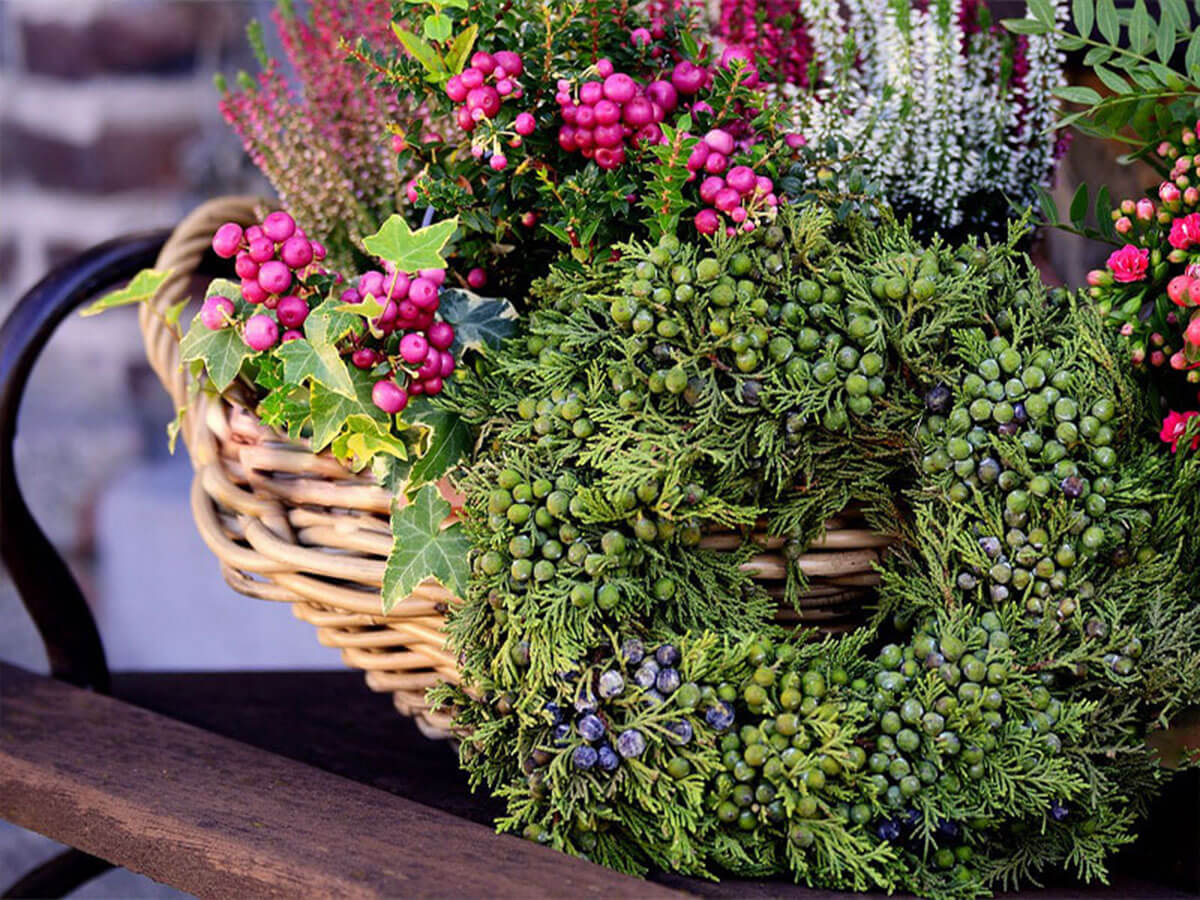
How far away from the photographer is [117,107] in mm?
1632

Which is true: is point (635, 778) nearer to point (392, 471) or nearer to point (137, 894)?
point (392, 471)

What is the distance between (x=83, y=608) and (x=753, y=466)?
0.66 meters

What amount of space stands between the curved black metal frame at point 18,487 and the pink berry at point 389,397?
0.40 metres

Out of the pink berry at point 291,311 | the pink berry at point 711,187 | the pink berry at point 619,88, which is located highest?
the pink berry at point 619,88

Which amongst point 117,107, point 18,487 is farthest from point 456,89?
point 117,107

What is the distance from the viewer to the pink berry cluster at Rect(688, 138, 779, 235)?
0.64 metres

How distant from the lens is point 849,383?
607 millimetres

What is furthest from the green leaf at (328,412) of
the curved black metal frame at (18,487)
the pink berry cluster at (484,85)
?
the curved black metal frame at (18,487)

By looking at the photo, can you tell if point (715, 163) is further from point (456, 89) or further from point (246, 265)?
point (246, 265)

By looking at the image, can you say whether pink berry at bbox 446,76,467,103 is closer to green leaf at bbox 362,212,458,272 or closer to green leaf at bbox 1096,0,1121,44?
green leaf at bbox 362,212,458,272

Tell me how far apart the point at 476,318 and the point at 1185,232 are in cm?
41

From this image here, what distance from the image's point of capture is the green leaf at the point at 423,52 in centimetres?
66

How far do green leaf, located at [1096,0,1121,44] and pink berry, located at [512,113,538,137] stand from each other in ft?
1.12

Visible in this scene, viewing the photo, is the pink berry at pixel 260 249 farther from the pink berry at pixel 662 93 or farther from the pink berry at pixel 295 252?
the pink berry at pixel 662 93
